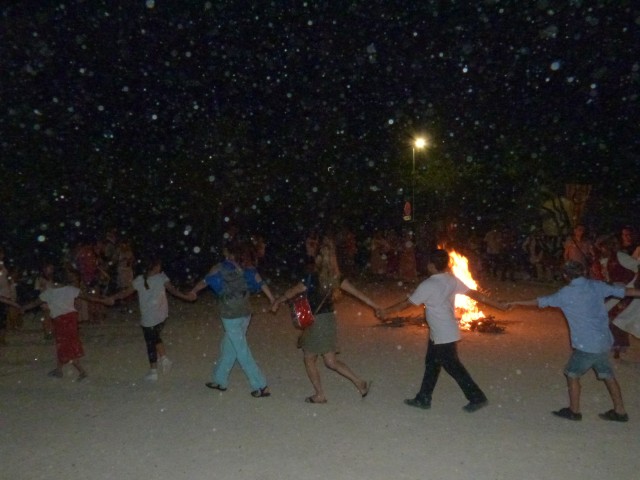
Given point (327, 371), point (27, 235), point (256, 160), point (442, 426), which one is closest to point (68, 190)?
point (27, 235)

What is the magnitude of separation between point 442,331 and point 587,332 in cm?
131

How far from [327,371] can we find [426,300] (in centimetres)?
248

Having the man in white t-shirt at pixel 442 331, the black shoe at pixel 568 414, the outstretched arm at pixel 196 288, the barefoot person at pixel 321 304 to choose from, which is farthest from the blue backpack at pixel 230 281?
the black shoe at pixel 568 414

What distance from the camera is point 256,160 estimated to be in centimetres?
2283

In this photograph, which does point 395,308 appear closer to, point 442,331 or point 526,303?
point 442,331

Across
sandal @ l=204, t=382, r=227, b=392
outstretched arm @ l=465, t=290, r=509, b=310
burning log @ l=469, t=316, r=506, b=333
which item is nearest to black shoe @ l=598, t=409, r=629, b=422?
outstretched arm @ l=465, t=290, r=509, b=310

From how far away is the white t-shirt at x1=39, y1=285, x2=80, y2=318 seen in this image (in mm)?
9109

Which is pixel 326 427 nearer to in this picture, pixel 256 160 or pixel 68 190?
pixel 68 190

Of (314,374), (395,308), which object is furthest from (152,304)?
(395,308)

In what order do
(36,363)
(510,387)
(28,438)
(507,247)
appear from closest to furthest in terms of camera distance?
(28,438)
(510,387)
(36,363)
(507,247)

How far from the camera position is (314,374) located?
24.8ft

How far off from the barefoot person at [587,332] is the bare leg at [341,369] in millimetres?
1953

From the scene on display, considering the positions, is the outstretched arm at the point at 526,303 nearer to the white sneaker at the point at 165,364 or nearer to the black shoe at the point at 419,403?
the black shoe at the point at 419,403

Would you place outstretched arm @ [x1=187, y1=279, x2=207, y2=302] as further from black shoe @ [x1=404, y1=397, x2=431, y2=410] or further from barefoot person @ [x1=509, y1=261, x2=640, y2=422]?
barefoot person @ [x1=509, y1=261, x2=640, y2=422]
